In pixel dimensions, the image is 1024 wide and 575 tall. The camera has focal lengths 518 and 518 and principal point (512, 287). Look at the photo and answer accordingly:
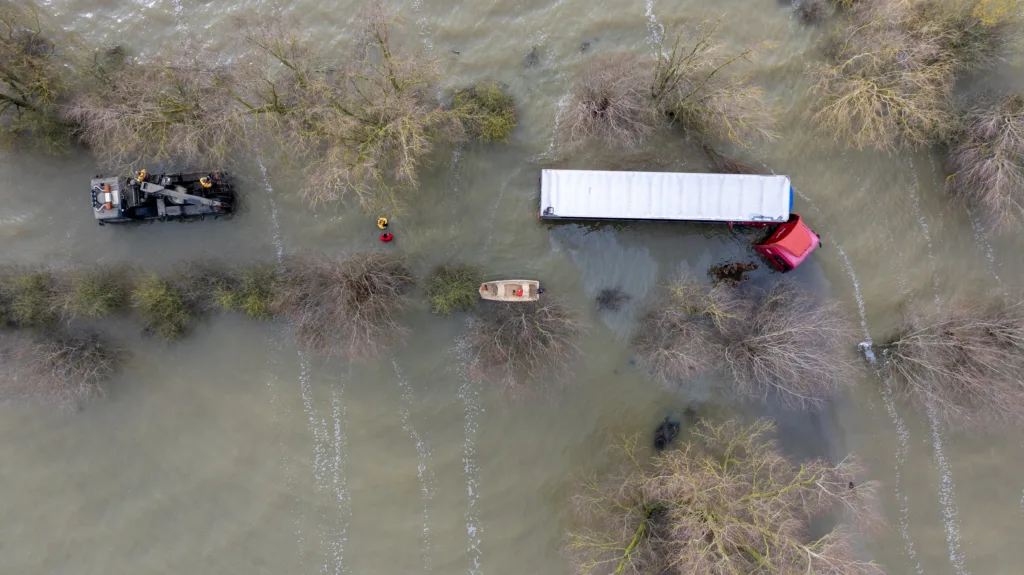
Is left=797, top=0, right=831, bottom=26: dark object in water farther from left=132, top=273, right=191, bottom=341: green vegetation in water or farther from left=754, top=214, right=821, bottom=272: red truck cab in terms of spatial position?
left=132, top=273, right=191, bottom=341: green vegetation in water

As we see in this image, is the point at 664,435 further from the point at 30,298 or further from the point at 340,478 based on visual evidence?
the point at 30,298

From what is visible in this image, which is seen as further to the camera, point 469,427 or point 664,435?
point 469,427

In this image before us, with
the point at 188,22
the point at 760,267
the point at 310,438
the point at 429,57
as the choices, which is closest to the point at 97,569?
the point at 310,438

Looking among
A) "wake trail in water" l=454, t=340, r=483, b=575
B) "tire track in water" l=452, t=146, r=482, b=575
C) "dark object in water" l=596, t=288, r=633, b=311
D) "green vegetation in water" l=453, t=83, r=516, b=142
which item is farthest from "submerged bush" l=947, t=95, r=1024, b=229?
"wake trail in water" l=454, t=340, r=483, b=575

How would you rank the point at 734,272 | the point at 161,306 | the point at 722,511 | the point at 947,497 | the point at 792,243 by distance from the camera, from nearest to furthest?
the point at 722,511 → the point at 792,243 → the point at 161,306 → the point at 947,497 → the point at 734,272

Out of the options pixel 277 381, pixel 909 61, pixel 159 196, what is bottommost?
pixel 277 381

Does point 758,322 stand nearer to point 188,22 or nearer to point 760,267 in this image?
point 760,267

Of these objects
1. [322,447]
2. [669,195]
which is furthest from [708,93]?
[322,447]

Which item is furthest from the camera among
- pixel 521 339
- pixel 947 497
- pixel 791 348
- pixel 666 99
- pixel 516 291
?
pixel 947 497
